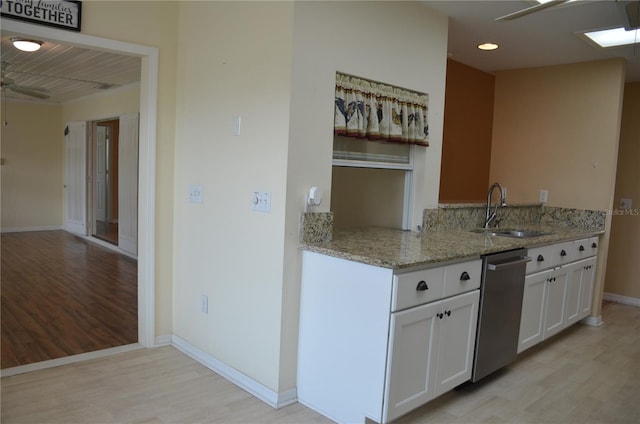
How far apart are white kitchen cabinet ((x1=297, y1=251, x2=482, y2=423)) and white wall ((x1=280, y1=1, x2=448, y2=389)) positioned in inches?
4.1

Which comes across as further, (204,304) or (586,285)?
(586,285)

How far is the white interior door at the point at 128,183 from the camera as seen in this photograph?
6355 millimetres

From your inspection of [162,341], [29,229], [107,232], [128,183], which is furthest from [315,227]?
[29,229]

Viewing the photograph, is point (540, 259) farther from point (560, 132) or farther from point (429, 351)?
point (560, 132)

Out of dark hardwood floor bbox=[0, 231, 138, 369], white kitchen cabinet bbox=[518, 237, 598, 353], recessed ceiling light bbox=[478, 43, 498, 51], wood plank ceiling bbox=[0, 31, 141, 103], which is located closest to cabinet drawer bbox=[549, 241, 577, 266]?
white kitchen cabinet bbox=[518, 237, 598, 353]

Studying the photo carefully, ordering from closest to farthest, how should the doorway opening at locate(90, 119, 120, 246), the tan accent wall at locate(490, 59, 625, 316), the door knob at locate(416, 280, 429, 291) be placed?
the door knob at locate(416, 280, 429, 291)
the tan accent wall at locate(490, 59, 625, 316)
the doorway opening at locate(90, 119, 120, 246)

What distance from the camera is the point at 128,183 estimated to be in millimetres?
6570

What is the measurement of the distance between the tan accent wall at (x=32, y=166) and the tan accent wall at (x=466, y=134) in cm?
723

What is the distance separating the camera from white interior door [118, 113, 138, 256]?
20.9 feet

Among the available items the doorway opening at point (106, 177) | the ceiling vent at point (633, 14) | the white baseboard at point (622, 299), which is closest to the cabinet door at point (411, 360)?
the ceiling vent at point (633, 14)

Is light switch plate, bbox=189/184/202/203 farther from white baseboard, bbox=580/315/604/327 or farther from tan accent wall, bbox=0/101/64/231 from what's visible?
tan accent wall, bbox=0/101/64/231

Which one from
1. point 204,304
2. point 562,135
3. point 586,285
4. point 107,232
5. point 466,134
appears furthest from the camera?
point 107,232

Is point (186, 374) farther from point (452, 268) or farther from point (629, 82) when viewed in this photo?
point (629, 82)

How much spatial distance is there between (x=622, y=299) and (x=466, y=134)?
2547mm
